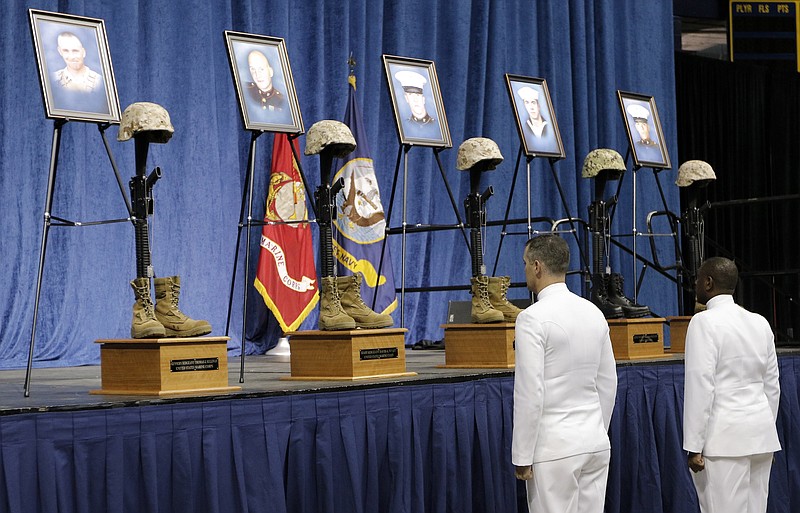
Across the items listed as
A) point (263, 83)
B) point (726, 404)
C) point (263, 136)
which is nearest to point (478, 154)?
point (263, 83)

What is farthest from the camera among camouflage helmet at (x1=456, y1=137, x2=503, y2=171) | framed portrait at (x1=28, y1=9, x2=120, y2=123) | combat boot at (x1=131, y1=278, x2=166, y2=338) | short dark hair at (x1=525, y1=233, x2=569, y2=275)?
camouflage helmet at (x1=456, y1=137, x2=503, y2=171)

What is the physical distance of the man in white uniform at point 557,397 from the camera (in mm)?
3275

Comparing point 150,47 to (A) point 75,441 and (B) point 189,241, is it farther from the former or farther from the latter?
(A) point 75,441

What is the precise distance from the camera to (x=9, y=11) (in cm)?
720

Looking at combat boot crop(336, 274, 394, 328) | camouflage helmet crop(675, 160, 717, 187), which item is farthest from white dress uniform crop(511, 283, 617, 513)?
camouflage helmet crop(675, 160, 717, 187)

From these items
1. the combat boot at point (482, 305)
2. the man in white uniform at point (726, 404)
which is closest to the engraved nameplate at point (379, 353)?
the combat boot at point (482, 305)

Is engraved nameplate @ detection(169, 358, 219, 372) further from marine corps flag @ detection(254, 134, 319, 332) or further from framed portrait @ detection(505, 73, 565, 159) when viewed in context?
marine corps flag @ detection(254, 134, 319, 332)

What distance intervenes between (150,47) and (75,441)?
4.86 meters

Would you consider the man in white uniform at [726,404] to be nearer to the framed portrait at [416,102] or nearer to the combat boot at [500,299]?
the combat boot at [500,299]

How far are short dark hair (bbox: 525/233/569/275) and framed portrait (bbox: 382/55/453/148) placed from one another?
286 cm

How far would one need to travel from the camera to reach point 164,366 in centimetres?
412

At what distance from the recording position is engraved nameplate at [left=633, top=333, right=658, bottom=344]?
6389 millimetres

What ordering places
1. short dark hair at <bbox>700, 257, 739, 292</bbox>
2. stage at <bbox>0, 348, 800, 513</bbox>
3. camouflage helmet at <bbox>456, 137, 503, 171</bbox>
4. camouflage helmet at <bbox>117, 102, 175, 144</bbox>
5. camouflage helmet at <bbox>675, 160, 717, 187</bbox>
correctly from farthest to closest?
camouflage helmet at <bbox>675, 160, 717, 187</bbox>, camouflage helmet at <bbox>456, 137, 503, 171</bbox>, camouflage helmet at <bbox>117, 102, 175, 144</bbox>, short dark hair at <bbox>700, 257, 739, 292</bbox>, stage at <bbox>0, 348, 800, 513</bbox>

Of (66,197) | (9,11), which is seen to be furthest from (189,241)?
(9,11)
